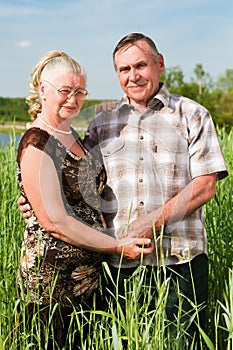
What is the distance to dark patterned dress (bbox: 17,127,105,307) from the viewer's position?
1.96m

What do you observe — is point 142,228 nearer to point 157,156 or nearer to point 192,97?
point 157,156

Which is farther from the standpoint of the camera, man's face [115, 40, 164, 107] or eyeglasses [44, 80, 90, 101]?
man's face [115, 40, 164, 107]

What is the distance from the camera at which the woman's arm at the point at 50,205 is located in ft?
6.23

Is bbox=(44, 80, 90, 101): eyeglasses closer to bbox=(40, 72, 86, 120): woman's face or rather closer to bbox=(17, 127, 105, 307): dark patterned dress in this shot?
bbox=(40, 72, 86, 120): woman's face

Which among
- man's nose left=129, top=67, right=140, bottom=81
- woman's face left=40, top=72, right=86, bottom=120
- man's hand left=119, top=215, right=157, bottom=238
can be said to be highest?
man's nose left=129, top=67, right=140, bottom=81

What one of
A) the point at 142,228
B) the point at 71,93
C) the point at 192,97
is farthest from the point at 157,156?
the point at 192,97

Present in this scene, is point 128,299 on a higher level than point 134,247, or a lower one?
lower

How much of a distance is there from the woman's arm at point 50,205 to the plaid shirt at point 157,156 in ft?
0.58

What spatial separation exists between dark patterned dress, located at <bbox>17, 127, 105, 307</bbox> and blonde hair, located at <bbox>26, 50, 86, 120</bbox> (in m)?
0.12

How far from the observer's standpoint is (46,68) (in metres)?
1.96

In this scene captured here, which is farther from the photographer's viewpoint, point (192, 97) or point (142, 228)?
point (192, 97)

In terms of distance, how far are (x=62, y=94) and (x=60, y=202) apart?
324 mm

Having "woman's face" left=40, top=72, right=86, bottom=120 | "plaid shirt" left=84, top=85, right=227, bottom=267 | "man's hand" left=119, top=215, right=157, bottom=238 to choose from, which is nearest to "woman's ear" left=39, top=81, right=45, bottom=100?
"woman's face" left=40, top=72, right=86, bottom=120

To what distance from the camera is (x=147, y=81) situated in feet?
7.05
